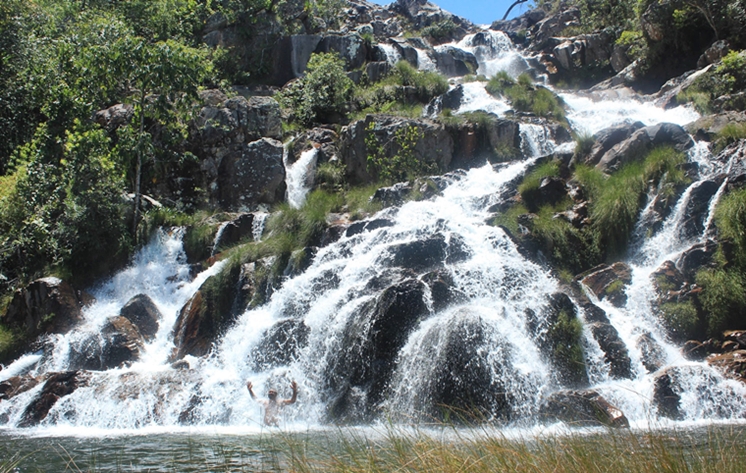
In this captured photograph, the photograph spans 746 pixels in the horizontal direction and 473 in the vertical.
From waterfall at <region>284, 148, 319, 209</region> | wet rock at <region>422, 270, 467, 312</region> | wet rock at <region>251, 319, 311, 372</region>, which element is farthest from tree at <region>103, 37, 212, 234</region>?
wet rock at <region>422, 270, 467, 312</region>

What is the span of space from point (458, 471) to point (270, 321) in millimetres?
9063

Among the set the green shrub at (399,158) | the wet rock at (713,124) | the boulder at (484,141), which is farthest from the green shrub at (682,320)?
the green shrub at (399,158)

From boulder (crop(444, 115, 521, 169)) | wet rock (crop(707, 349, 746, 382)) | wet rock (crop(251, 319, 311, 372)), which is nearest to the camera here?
wet rock (crop(707, 349, 746, 382))

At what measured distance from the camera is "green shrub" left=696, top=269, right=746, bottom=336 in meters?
9.07

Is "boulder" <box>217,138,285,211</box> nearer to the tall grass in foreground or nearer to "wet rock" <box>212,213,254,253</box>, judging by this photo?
"wet rock" <box>212,213,254,253</box>

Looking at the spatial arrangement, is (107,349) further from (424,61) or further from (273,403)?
(424,61)

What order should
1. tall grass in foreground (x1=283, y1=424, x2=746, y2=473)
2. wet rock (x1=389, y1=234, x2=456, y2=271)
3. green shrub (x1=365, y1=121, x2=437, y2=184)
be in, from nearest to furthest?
1. tall grass in foreground (x1=283, y1=424, x2=746, y2=473)
2. wet rock (x1=389, y1=234, x2=456, y2=271)
3. green shrub (x1=365, y1=121, x2=437, y2=184)

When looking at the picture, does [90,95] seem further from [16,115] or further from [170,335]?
[170,335]

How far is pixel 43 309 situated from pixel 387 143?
427 inches

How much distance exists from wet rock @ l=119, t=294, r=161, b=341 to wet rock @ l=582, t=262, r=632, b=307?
9.84 metres

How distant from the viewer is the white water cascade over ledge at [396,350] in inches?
323

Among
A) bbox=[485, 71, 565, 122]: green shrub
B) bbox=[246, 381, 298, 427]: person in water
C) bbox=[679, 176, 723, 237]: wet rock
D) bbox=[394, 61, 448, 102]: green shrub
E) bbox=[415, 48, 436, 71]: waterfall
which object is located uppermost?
bbox=[415, 48, 436, 71]: waterfall

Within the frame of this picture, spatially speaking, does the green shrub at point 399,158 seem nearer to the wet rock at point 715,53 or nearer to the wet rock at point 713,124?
the wet rock at point 713,124

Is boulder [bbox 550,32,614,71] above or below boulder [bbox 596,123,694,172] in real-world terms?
above
